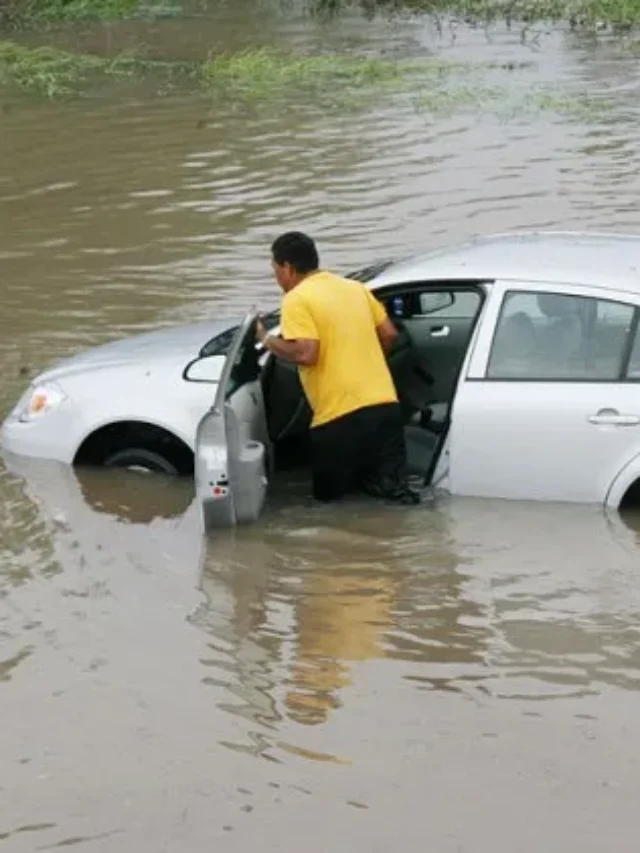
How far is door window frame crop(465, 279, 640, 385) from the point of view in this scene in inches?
298

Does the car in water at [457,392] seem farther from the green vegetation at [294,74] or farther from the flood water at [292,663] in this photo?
the green vegetation at [294,74]

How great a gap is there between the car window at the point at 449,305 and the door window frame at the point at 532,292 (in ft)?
1.64

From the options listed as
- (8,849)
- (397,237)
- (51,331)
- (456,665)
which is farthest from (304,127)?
(8,849)

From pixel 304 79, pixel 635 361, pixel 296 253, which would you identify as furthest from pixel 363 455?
pixel 304 79

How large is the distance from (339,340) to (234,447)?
Result: 72 cm

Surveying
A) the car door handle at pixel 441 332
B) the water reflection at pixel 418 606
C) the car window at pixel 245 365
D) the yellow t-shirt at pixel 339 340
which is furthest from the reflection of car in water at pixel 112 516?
the car door handle at pixel 441 332

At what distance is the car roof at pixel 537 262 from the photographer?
7.74 metres

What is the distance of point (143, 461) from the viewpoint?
341 inches

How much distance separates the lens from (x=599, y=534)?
7676 millimetres

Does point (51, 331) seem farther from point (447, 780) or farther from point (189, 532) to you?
point (447, 780)

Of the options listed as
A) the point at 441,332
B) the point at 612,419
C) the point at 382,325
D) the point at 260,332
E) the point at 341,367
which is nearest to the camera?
the point at 612,419

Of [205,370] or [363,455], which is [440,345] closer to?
[363,455]

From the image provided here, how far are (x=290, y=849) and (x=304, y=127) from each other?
638 inches

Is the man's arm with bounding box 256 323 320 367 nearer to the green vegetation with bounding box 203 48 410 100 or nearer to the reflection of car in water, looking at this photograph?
the reflection of car in water
